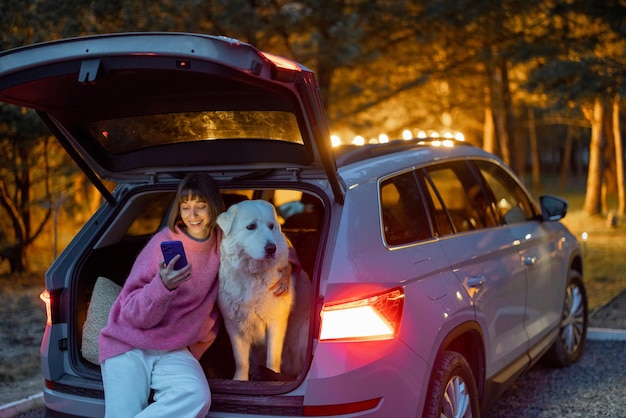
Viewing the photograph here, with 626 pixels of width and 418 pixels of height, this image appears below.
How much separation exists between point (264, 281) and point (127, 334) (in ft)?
2.33

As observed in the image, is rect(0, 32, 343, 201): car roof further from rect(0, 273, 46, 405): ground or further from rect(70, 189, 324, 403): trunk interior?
rect(0, 273, 46, 405): ground

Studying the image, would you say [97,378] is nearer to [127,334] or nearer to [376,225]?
[127,334]

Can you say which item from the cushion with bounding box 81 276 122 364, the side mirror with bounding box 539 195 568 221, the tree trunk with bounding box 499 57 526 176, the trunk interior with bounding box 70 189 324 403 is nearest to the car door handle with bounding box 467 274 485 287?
the trunk interior with bounding box 70 189 324 403

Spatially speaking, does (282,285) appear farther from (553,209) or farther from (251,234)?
(553,209)

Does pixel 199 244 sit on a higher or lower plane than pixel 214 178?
lower

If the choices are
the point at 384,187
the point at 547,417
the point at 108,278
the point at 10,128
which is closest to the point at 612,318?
the point at 547,417

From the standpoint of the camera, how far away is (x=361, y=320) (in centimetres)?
340

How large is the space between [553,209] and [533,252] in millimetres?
675

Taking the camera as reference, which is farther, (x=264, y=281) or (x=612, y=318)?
(x=612, y=318)

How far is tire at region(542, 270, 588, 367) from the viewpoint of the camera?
6.39 m

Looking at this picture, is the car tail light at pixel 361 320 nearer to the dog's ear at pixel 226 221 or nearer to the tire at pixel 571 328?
the dog's ear at pixel 226 221

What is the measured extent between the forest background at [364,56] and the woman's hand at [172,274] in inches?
269

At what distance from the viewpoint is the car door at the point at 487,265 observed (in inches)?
172

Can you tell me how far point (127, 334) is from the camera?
3.64 meters
